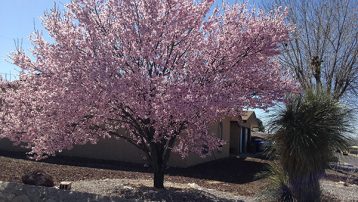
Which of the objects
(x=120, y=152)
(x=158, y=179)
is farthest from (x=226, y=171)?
(x=158, y=179)

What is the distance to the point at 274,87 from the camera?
11008 millimetres

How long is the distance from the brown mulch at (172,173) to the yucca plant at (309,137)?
5.18 feet

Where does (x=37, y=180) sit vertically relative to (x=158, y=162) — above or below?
below

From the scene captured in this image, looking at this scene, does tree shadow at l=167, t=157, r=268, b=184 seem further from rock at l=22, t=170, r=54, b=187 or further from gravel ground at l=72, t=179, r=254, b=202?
rock at l=22, t=170, r=54, b=187

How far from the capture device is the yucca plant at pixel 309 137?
10.7 metres

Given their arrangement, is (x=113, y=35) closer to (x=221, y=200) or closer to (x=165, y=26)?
(x=165, y=26)

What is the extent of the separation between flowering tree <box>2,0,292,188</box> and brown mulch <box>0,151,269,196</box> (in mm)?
3084

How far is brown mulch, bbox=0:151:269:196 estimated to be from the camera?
15.1m

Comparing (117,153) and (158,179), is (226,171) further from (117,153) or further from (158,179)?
(158,179)

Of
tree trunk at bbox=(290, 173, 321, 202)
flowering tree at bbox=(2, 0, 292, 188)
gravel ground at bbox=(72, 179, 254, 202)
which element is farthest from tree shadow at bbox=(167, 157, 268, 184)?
flowering tree at bbox=(2, 0, 292, 188)

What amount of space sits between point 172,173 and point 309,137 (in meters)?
9.67

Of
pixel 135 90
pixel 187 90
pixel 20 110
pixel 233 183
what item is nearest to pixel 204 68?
pixel 187 90

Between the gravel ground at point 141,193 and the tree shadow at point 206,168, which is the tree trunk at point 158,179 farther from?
the tree shadow at point 206,168

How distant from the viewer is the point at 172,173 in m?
19.5
